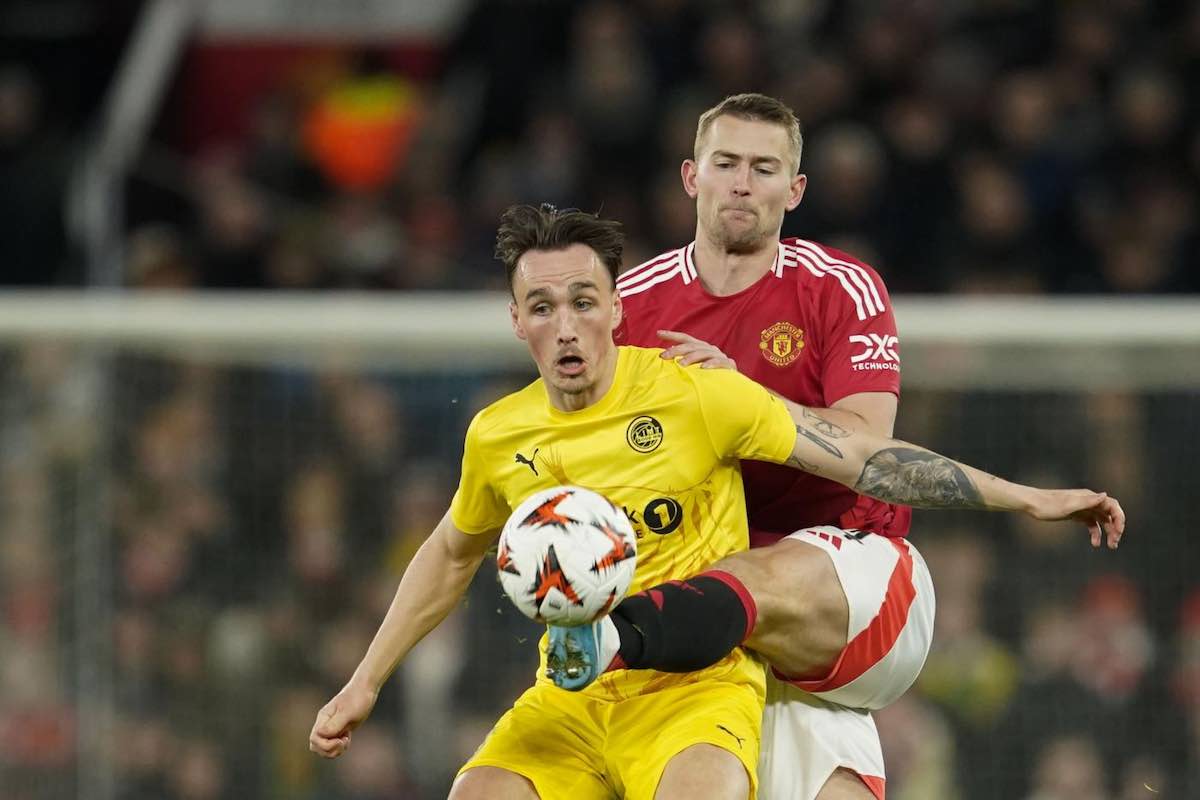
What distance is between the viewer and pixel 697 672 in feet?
17.8

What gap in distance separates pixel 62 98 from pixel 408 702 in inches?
197

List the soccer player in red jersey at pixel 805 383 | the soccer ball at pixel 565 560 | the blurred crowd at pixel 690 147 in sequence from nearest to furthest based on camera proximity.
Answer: the soccer ball at pixel 565 560 < the soccer player in red jersey at pixel 805 383 < the blurred crowd at pixel 690 147

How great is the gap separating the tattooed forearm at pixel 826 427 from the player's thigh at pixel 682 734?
66 centimetres

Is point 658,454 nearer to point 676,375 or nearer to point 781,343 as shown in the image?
point 676,375

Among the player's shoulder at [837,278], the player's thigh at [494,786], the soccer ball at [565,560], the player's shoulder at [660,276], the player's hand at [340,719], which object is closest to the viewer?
the soccer ball at [565,560]

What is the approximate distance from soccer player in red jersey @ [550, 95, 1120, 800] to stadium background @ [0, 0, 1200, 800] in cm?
275

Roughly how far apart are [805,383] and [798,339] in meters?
0.12

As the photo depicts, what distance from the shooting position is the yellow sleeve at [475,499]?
5.60 metres

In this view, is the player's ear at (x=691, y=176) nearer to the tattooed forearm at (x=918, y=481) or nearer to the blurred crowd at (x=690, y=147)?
the tattooed forearm at (x=918, y=481)

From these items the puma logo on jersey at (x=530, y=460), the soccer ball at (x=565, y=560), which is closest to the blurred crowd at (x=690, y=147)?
the puma logo on jersey at (x=530, y=460)

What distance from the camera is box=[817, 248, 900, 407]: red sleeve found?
5.98 metres

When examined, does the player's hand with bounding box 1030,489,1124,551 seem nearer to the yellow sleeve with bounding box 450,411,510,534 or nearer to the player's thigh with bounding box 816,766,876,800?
the player's thigh with bounding box 816,766,876,800

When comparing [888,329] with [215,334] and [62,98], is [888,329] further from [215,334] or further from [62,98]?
[62,98]

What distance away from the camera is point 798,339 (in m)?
6.05
